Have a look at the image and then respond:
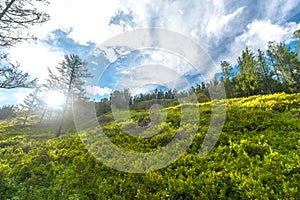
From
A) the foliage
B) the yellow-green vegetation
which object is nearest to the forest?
the yellow-green vegetation

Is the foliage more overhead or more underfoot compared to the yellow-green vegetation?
more overhead

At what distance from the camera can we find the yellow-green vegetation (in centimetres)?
521

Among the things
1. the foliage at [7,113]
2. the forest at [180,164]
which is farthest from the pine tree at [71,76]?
the foliage at [7,113]

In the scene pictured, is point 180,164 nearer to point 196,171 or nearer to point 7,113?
point 196,171

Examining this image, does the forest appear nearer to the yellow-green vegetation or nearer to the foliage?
the yellow-green vegetation

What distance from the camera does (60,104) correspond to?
75.8 ft

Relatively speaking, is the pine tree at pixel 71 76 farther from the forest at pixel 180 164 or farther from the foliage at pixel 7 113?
the foliage at pixel 7 113

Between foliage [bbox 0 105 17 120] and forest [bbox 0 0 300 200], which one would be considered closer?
forest [bbox 0 0 300 200]

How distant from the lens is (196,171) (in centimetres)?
650

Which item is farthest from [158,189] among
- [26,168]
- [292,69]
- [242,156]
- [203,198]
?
[292,69]

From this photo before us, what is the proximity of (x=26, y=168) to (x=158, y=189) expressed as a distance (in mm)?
6937

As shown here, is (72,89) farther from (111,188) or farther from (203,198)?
(203,198)

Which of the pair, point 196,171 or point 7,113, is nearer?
point 196,171

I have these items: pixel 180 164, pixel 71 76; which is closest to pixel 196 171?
pixel 180 164
